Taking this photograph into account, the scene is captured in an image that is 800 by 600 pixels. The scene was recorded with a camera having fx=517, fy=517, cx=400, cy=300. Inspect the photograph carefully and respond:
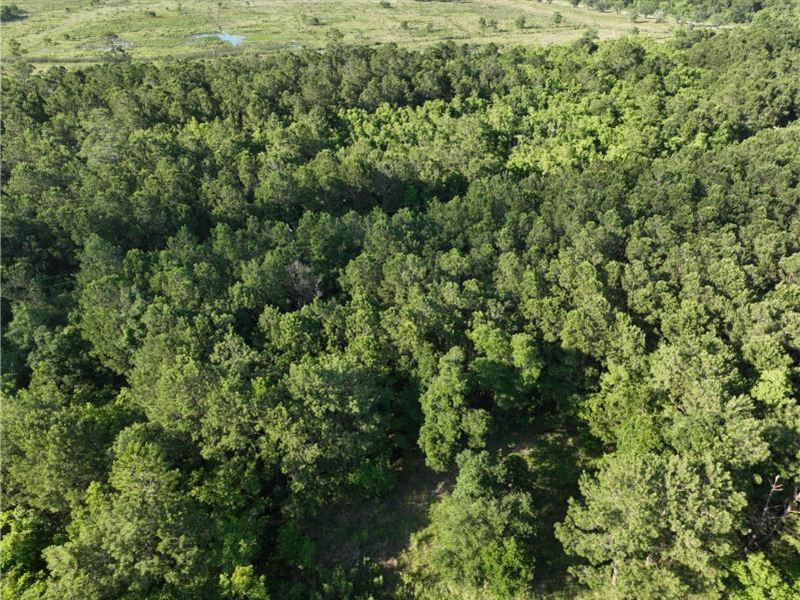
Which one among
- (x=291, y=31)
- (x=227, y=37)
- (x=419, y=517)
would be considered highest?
(x=291, y=31)

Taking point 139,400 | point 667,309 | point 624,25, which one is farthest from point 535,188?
point 624,25

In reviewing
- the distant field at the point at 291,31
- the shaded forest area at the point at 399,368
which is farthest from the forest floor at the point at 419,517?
the distant field at the point at 291,31

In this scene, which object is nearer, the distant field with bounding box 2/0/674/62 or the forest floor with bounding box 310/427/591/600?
→ the forest floor with bounding box 310/427/591/600

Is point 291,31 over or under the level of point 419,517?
over

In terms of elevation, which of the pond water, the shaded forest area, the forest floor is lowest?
the forest floor

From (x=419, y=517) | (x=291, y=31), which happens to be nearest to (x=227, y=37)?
(x=291, y=31)

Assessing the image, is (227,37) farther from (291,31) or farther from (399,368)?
(399,368)

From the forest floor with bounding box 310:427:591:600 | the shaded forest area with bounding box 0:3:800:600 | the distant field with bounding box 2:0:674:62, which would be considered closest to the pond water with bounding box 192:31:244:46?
the distant field with bounding box 2:0:674:62

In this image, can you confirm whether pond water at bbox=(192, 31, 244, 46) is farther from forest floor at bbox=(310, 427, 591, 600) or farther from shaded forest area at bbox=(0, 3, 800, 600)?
forest floor at bbox=(310, 427, 591, 600)

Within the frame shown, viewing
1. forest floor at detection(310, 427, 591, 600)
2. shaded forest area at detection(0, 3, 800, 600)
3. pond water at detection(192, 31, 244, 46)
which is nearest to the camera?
shaded forest area at detection(0, 3, 800, 600)
